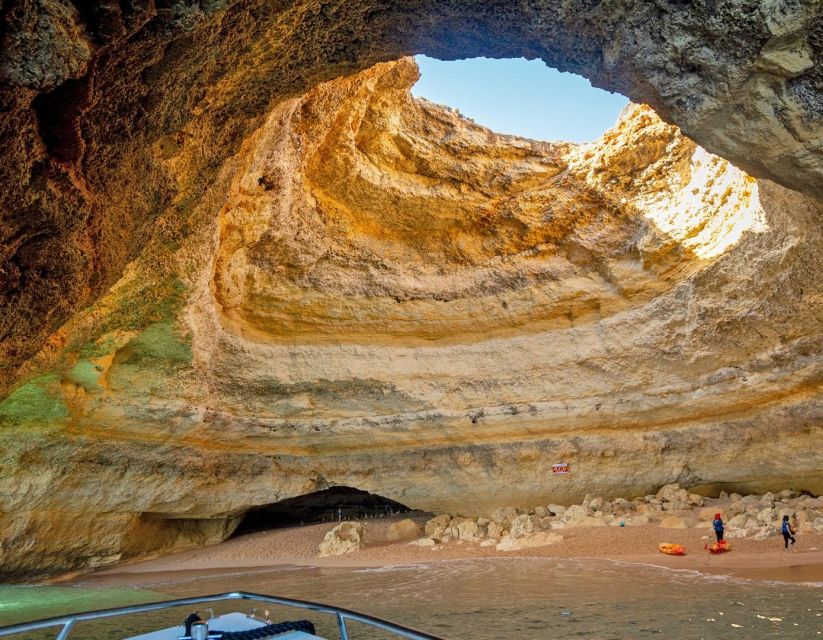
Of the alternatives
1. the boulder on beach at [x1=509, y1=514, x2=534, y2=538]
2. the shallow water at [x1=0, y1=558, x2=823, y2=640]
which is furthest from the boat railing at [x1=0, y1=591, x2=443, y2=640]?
the boulder on beach at [x1=509, y1=514, x2=534, y2=538]

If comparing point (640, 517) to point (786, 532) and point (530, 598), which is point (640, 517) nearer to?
point (786, 532)

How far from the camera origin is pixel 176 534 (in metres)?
13.4

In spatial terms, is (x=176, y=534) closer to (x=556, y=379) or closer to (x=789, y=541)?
(x=556, y=379)

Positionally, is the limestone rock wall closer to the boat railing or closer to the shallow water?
the boat railing

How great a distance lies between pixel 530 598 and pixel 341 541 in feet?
19.7

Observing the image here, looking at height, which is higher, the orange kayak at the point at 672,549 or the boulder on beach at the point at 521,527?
the boulder on beach at the point at 521,527

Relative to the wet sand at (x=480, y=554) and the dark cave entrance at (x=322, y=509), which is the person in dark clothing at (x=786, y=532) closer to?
the wet sand at (x=480, y=554)

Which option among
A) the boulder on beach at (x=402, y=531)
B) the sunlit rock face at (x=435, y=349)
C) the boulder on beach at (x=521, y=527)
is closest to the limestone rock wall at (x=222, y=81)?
the sunlit rock face at (x=435, y=349)

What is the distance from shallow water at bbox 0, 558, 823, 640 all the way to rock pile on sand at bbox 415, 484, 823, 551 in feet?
5.54

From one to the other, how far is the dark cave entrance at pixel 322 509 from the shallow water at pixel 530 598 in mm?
6135

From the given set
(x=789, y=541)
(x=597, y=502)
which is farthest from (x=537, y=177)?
(x=789, y=541)

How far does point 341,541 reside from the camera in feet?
39.9

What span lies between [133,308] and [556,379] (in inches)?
320

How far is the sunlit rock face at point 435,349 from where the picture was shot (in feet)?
32.3
